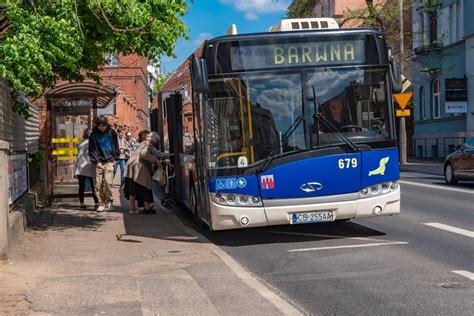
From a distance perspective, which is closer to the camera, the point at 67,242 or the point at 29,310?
the point at 29,310

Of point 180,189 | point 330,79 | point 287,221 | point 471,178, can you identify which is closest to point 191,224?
point 180,189

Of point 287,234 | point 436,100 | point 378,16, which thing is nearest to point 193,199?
point 287,234

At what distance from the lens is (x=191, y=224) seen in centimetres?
1383

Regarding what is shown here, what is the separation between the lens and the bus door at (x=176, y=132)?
47.3ft

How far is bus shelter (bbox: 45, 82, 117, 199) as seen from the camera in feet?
54.1

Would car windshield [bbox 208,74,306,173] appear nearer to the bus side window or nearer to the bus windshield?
the bus windshield

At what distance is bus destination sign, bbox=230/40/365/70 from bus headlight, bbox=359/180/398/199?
1787mm

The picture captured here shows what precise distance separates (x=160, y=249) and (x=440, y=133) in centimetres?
3404

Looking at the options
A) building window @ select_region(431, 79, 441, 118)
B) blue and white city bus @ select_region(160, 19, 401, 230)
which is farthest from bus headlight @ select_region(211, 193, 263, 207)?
building window @ select_region(431, 79, 441, 118)

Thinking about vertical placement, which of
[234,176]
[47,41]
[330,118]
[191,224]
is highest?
[47,41]

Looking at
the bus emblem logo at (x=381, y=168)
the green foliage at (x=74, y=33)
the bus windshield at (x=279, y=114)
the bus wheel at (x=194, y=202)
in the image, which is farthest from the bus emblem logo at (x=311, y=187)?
the green foliage at (x=74, y=33)

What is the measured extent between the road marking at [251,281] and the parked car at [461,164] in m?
10.9

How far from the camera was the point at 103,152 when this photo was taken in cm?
1462

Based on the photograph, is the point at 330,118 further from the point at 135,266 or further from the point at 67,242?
the point at 67,242
